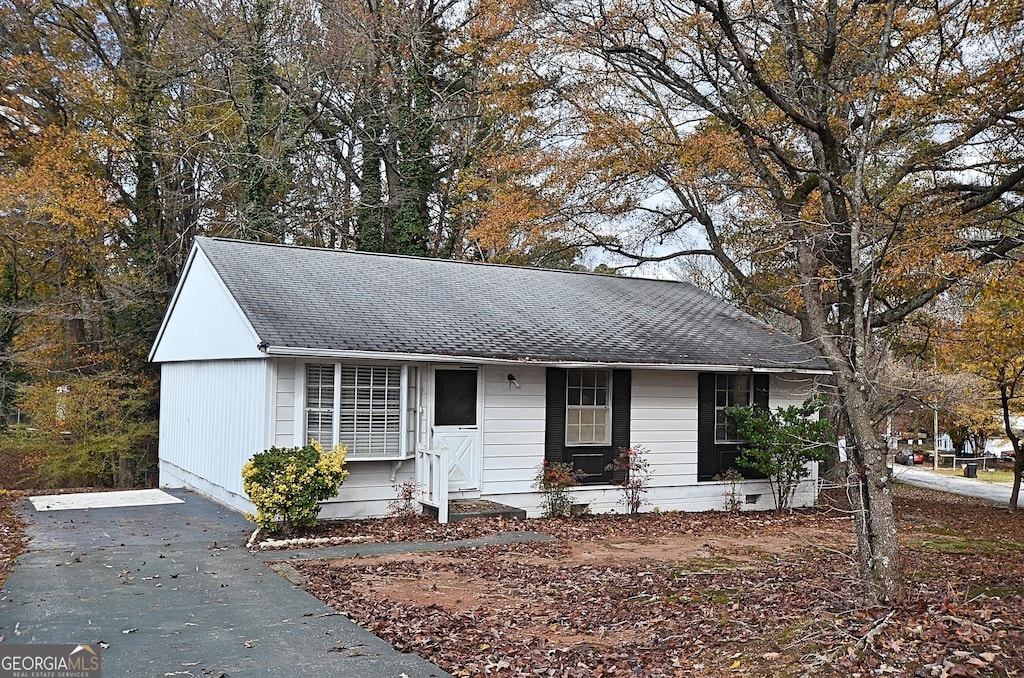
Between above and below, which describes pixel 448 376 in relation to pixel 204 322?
below

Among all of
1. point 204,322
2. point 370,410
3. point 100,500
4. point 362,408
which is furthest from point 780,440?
point 100,500

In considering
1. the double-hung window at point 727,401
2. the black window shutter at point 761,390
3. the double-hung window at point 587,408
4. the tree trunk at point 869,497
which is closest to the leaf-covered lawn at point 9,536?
the tree trunk at point 869,497

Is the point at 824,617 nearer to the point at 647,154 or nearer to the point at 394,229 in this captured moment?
the point at 647,154

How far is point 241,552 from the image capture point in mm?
10977

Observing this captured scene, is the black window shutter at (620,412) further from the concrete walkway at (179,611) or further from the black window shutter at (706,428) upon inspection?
the concrete walkway at (179,611)

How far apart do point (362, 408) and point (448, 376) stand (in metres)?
1.60

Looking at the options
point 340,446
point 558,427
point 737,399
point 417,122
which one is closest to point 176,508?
point 340,446

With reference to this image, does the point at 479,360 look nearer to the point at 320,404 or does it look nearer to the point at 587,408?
the point at 320,404

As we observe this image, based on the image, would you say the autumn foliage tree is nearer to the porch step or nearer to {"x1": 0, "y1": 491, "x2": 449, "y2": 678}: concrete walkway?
the porch step

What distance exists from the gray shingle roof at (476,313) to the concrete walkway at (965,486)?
877cm

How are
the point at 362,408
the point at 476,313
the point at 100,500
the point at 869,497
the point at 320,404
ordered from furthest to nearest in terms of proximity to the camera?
the point at 476,313 < the point at 100,500 < the point at 362,408 < the point at 320,404 < the point at 869,497

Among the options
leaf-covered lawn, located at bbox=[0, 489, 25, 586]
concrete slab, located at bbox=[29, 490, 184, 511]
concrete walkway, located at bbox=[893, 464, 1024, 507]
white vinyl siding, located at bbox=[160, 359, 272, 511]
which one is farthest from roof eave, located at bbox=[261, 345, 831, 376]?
concrete walkway, located at bbox=[893, 464, 1024, 507]

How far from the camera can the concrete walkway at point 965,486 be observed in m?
25.2

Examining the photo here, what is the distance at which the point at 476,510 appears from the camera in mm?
13914
